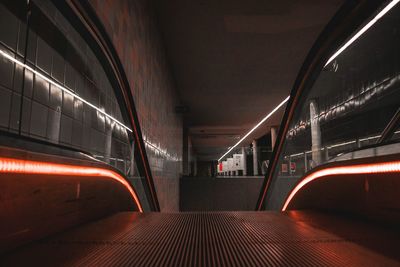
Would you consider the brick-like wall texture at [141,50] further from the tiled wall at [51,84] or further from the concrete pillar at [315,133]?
the concrete pillar at [315,133]

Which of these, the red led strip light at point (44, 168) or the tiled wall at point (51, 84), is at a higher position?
the tiled wall at point (51, 84)

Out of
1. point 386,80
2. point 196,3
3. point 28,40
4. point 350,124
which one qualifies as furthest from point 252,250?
point 350,124

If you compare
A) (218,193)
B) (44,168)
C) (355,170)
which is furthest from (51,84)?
(218,193)

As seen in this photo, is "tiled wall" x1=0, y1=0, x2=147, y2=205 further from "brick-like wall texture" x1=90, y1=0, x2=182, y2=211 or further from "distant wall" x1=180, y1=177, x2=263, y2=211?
"distant wall" x1=180, y1=177, x2=263, y2=211

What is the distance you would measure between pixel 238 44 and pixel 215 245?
6.61 meters

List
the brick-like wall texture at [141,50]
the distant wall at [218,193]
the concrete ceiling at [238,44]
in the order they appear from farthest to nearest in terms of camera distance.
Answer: the distant wall at [218,193] → the concrete ceiling at [238,44] → the brick-like wall texture at [141,50]

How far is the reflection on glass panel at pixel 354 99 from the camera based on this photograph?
7148 mm

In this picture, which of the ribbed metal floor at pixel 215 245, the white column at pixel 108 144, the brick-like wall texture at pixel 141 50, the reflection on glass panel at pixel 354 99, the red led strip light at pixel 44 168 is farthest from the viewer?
the reflection on glass panel at pixel 354 99

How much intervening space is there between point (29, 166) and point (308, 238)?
1685mm

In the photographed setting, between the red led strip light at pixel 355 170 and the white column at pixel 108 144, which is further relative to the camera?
the white column at pixel 108 144

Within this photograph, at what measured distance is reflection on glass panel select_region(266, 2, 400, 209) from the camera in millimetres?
7148

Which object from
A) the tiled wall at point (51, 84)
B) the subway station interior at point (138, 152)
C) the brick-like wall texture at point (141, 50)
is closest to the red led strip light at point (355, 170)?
the subway station interior at point (138, 152)

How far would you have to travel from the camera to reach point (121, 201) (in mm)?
2977

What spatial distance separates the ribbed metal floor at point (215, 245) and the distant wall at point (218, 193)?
1005 cm
